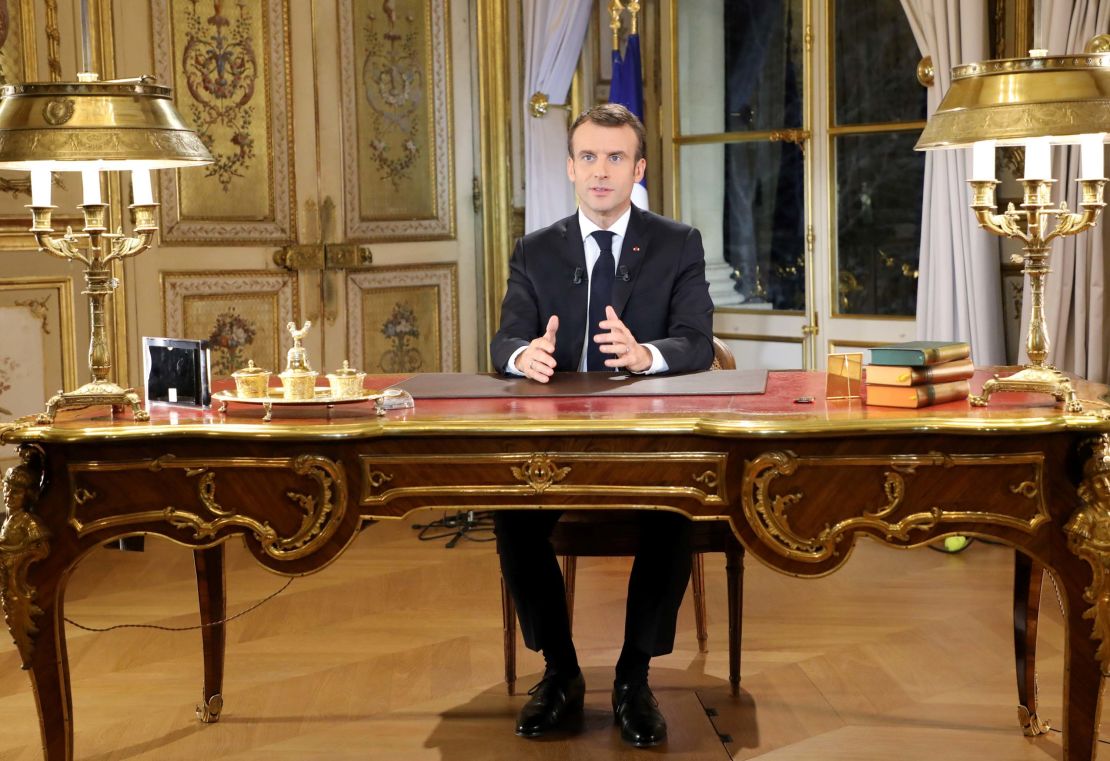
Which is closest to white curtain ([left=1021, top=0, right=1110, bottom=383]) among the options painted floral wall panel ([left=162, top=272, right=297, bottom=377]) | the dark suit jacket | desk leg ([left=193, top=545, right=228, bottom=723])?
the dark suit jacket

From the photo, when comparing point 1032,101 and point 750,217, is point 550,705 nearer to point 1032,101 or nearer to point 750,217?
point 1032,101

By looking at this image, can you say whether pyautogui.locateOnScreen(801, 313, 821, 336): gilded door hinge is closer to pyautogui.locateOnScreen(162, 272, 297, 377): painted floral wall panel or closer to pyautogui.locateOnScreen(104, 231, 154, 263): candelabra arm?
pyautogui.locateOnScreen(162, 272, 297, 377): painted floral wall panel

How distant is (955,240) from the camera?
15.8 feet

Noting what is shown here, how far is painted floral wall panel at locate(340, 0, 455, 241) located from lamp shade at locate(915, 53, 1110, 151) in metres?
3.67

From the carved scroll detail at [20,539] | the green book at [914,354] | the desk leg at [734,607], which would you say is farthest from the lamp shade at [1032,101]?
the carved scroll detail at [20,539]

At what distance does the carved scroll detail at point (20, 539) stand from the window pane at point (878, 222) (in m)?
3.73

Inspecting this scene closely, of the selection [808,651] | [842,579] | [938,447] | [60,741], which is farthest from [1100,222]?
[60,741]

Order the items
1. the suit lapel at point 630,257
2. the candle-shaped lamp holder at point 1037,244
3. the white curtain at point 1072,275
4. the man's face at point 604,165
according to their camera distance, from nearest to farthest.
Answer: the candle-shaped lamp holder at point 1037,244 → the man's face at point 604,165 → the suit lapel at point 630,257 → the white curtain at point 1072,275

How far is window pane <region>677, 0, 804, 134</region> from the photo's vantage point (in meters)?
5.65

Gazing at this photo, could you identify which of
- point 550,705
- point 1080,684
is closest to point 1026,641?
point 1080,684

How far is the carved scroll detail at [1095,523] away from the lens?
2.37 metres

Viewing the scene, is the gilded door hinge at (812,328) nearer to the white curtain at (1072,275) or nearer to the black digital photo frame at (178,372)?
the white curtain at (1072,275)

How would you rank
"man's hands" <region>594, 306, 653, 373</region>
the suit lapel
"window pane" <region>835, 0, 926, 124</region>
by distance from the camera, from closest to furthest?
"man's hands" <region>594, 306, 653, 373</region>
the suit lapel
"window pane" <region>835, 0, 926, 124</region>

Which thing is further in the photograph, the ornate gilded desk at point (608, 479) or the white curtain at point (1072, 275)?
the white curtain at point (1072, 275)
